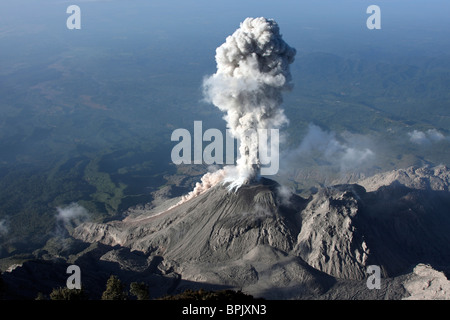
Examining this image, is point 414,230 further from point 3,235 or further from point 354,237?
point 3,235

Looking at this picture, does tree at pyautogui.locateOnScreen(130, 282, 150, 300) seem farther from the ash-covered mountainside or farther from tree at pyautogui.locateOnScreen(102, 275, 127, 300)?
the ash-covered mountainside

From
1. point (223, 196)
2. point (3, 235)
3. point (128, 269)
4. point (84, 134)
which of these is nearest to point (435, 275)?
point (223, 196)

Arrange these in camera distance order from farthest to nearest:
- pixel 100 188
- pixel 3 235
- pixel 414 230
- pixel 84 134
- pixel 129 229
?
pixel 84 134 < pixel 100 188 < pixel 3 235 < pixel 129 229 < pixel 414 230

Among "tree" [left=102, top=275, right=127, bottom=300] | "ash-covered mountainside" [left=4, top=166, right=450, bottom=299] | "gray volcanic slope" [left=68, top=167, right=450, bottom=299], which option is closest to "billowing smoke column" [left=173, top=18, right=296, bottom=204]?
"gray volcanic slope" [left=68, top=167, right=450, bottom=299]

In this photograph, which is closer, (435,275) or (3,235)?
(435,275)

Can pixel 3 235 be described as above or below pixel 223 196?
below

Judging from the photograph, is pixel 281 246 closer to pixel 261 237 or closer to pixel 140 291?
pixel 261 237
